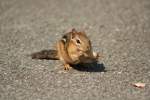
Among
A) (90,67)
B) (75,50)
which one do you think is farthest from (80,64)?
(75,50)

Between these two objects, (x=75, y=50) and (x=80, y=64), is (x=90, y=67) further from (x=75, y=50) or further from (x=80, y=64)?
(x=75, y=50)

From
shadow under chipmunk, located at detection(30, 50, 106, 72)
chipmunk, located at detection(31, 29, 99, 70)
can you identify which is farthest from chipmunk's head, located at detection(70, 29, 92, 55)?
shadow under chipmunk, located at detection(30, 50, 106, 72)

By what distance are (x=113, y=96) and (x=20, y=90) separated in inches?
50.6

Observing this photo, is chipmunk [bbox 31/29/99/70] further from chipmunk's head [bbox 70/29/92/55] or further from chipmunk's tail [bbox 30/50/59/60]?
chipmunk's tail [bbox 30/50/59/60]

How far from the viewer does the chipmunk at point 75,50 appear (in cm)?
692

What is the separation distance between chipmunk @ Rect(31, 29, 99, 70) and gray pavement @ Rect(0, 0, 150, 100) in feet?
0.71

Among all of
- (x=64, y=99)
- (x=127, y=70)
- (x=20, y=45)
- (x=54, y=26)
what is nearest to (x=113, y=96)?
(x=64, y=99)

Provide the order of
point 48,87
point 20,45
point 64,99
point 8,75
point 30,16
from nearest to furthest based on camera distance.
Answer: point 64,99 < point 48,87 < point 8,75 < point 20,45 < point 30,16

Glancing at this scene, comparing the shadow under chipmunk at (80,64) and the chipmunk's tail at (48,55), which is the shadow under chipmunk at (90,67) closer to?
the shadow under chipmunk at (80,64)

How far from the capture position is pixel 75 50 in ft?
22.9

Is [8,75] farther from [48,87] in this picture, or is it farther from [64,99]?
[64,99]

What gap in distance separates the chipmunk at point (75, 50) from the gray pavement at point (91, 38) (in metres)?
0.22

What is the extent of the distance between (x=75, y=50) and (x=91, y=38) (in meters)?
2.50

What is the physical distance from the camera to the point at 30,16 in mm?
11375
